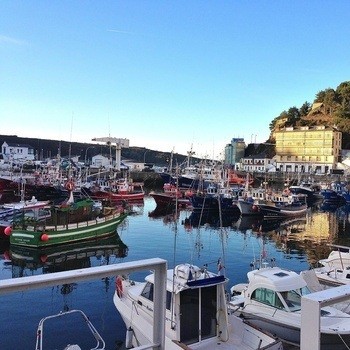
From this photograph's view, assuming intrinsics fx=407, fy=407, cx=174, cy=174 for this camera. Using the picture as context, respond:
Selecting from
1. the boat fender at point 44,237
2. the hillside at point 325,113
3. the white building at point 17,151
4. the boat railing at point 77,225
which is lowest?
the boat fender at point 44,237

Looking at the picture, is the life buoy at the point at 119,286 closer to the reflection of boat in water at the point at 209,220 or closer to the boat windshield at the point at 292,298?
the boat windshield at the point at 292,298

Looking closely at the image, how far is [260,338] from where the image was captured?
8234 millimetres

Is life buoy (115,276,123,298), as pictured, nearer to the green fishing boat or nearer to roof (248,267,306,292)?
roof (248,267,306,292)

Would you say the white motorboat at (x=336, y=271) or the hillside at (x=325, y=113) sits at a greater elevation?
the hillside at (x=325, y=113)

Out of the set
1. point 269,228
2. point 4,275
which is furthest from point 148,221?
point 4,275

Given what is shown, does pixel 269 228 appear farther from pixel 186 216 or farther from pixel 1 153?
pixel 1 153

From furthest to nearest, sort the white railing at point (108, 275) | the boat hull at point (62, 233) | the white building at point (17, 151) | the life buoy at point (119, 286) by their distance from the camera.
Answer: the white building at point (17, 151), the boat hull at point (62, 233), the life buoy at point (119, 286), the white railing at point (108, 275)

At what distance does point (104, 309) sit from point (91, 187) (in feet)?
138

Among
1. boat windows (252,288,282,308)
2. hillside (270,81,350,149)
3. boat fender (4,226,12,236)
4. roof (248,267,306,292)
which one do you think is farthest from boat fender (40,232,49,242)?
hillside (270,81,350,149)

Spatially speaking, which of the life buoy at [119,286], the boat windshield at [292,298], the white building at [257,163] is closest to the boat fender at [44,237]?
the life buoy at [119,286]

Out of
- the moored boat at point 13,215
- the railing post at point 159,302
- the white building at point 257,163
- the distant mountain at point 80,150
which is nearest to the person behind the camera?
the railing post at point 159,302

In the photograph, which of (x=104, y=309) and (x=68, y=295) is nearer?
(x=104, y=309)

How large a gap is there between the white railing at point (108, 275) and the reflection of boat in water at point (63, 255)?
17.1 meters

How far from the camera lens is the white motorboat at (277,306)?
962cm
